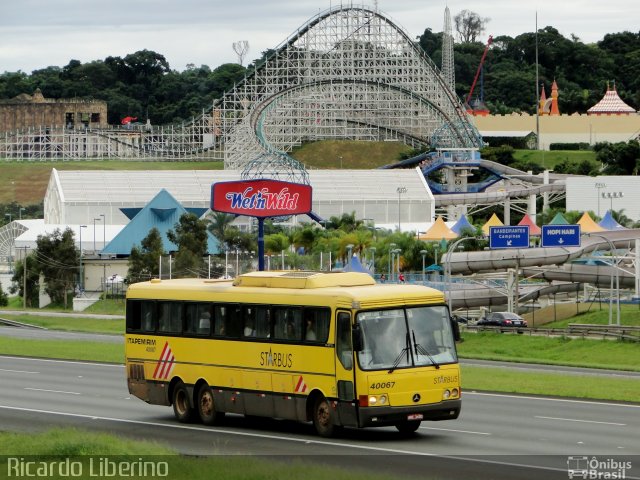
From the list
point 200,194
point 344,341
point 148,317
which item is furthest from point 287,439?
point 200,194

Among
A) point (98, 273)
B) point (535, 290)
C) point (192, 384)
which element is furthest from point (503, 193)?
point (192, 384)

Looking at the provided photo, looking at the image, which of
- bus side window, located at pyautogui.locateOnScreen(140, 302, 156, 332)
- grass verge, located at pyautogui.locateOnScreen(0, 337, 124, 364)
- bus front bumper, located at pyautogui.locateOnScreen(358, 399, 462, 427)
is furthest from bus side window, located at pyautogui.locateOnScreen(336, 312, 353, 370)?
grass verge, located at pyautogui.locateOnScreen(0, 337, 124, 364)

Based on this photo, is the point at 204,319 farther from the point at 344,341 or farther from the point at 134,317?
the point at 344,341

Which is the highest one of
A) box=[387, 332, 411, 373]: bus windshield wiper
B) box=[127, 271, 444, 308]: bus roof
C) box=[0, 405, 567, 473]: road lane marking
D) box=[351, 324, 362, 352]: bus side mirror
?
box=[127, 271, 444, 308]: bus roof

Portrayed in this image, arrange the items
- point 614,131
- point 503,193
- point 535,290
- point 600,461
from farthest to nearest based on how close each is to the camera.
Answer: point 614,131 < point 503,193 < point 535,290 < point 600,461

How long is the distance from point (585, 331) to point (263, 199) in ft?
50.9

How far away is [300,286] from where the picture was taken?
88.3ft

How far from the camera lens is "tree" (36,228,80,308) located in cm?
9288

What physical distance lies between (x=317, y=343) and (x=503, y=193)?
109 m

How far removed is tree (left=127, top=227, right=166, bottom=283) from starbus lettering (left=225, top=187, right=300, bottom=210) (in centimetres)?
3457

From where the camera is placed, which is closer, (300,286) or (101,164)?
(300,286)

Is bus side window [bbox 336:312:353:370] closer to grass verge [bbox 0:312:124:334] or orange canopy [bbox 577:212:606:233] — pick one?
grass verge [bbox 0:312:124:334]

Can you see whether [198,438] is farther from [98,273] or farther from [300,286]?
[98,273]

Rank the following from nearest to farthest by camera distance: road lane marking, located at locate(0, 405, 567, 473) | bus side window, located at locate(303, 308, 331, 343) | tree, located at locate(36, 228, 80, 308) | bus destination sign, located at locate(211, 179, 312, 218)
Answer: road lane marking, located at locate(0, 405, 567, 473)
bus side window, located at locate(303, 308, 331, 343)
bus destination sign, located at locate(211, 179, 312, 218)
tree, located at locate(36, 228, 80, 308)
